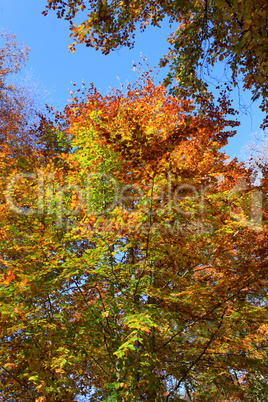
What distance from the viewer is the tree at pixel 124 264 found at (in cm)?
413

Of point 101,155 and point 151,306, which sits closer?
point 151,306

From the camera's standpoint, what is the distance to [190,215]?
20.2ft

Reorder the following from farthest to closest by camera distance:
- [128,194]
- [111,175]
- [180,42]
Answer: [128,194] → [111,175] → [180,42]

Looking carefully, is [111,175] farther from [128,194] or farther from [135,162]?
[135,162]

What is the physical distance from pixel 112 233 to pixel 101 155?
81.0 inches

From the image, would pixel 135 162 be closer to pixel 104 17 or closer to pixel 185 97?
pixel 185 97

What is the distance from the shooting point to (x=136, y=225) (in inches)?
176

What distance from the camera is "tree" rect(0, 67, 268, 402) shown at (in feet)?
13.6

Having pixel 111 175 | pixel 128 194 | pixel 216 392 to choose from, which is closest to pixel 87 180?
pixel 111 175

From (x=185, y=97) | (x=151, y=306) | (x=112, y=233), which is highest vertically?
(x=185, y=97)

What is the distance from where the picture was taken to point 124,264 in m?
5.03

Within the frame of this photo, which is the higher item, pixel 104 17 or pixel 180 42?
pixel 104 17

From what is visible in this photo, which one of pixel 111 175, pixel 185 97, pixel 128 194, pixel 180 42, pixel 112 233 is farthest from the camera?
pixel 128 194

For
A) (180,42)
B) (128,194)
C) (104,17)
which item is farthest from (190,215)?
(104,17)
